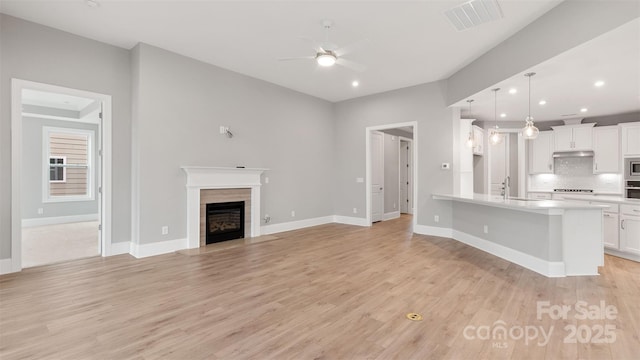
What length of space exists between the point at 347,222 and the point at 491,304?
4.88 m

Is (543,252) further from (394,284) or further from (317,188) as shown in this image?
(317,188)

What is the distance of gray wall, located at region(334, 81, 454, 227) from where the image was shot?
6.08 meters

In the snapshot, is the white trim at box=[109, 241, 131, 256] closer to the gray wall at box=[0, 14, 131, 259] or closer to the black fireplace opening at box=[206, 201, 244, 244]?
the gray wall at box=[0, 14, 131, 259]

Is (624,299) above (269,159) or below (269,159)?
below

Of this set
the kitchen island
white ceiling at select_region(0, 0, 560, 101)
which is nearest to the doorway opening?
white ceiling at select_region(0, 0, 560, 101)

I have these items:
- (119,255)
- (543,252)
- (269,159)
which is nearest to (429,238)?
(543,252)

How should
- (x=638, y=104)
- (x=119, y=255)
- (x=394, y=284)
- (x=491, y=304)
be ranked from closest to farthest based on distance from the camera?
(x=491, y=304)
(x=394, y=284)
(x=119, y=255)
(x=638, y=104)

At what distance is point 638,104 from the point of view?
19.2 ft

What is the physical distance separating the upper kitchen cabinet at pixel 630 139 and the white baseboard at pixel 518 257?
416 centimetres

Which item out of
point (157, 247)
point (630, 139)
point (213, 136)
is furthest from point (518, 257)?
point (157, 247)

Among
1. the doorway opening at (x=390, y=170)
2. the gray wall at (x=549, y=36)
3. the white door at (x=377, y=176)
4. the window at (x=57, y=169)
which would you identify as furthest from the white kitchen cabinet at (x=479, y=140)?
the window at (x=57, y=169)

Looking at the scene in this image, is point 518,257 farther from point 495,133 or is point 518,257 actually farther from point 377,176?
point 377,176

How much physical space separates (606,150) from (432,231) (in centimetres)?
439

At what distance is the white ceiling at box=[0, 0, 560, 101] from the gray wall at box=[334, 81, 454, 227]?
104cm
